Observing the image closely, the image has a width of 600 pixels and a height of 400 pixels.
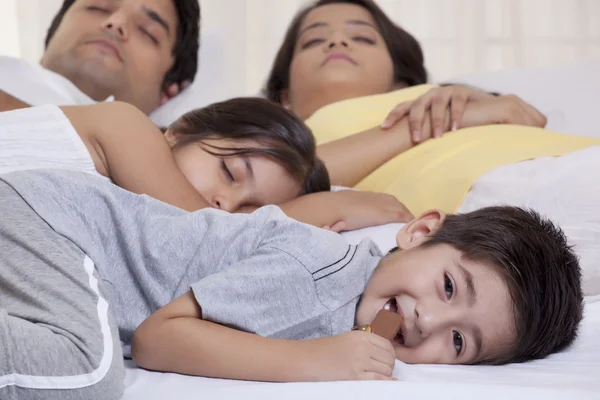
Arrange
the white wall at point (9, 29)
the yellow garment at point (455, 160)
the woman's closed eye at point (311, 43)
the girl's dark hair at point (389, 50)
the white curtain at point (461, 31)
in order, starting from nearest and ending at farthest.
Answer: the yellow garment at point (455, 160)
the woman's closed eye at point (311, 43)
the girl's dark hair at point (389, 50)
the white curtain at point (461, 31)
the white wall at point (9, 29)

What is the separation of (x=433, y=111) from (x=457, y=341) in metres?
0.94

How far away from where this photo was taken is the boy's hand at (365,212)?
145cm

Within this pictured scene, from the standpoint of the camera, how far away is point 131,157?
1.34m

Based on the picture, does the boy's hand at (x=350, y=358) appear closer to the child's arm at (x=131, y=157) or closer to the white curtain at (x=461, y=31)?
the child's arm at (x=131, y=157)

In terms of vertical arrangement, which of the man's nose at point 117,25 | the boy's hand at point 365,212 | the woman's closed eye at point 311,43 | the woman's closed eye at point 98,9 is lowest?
the boy's hand at point 365,212

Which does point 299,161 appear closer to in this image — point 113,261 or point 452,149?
point 452,149

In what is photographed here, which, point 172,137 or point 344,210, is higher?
point 172,137

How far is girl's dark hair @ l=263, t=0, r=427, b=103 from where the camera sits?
2492mm

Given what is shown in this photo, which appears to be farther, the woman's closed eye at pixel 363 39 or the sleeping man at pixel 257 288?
the woman's closed eye at pixel 363 39

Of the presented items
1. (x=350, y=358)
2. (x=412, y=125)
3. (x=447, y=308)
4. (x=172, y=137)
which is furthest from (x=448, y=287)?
(x=412, y=125)

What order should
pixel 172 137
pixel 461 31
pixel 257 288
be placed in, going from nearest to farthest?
pixel 257 288
pixel 172 137
pixel 461 31

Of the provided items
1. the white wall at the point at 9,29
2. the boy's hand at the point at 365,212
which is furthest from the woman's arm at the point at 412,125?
the white wall at the point at 9,29

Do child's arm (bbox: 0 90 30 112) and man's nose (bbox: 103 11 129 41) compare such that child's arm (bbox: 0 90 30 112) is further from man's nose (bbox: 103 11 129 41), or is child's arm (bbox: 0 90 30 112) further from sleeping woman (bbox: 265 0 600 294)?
sleeping woman (bbox: 265 0 600 294)

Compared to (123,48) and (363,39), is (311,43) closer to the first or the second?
(363,39)
